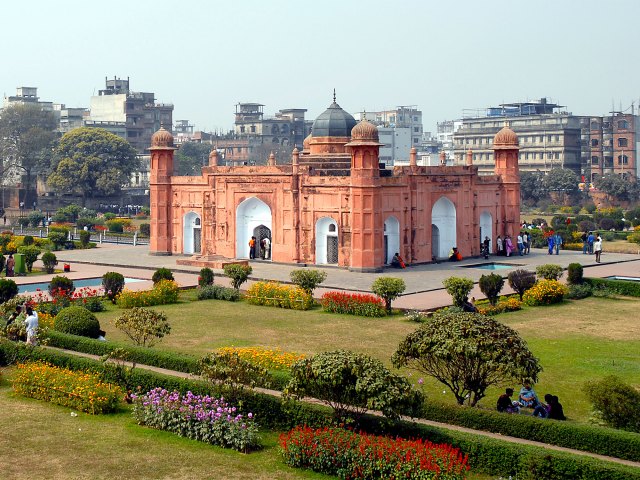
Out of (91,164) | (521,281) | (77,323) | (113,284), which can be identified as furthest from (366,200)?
(91,164)

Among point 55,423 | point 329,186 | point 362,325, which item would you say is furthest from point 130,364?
point 329,186

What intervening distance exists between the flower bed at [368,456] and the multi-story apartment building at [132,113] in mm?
90836

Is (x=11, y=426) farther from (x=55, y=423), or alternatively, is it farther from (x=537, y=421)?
(x=537, y=421)

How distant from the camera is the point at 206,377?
53.3 feet

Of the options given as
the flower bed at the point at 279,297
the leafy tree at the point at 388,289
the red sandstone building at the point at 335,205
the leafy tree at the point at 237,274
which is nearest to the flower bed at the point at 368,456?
the leafy tree at the point at 388,289

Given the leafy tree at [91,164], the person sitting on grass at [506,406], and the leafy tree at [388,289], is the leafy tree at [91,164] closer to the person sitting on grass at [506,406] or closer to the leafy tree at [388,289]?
the leafy tree at [388,289]

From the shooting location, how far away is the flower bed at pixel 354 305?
2727cm

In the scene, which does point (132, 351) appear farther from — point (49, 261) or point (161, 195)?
point (161, 195)

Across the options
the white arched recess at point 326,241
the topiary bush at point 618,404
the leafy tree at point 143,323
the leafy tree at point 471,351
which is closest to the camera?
the topiary bush at point 618,404

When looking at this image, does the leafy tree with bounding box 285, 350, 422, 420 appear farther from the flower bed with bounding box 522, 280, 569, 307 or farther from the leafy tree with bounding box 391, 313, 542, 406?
the flower bed with bounding box 522, 280, 569, 307

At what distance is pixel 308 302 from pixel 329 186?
10.6 m

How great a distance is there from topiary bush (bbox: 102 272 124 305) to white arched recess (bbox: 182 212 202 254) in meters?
14.2

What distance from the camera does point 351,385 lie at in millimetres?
14266

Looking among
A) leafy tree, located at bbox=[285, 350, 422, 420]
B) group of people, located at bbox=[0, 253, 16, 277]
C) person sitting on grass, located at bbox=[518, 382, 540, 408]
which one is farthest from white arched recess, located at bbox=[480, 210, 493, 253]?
leafy tree, located at bbox=[285, 350, 422, 420]
